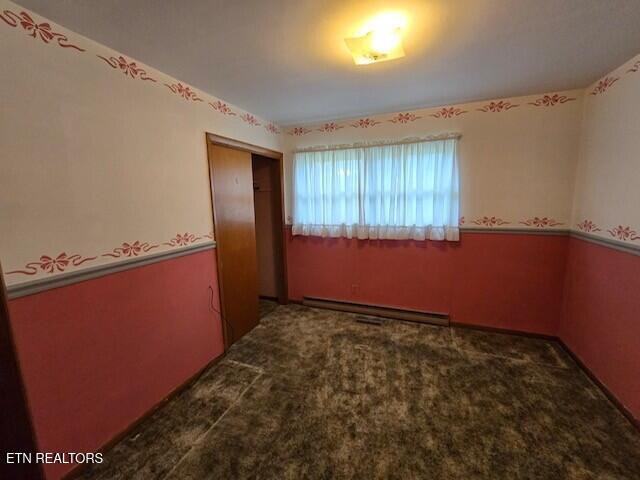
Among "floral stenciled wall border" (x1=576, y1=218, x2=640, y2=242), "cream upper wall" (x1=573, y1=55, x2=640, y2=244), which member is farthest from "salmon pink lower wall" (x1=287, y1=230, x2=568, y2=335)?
"cream upper wall" (x1=573, y1=55, x2=640, y2=244)

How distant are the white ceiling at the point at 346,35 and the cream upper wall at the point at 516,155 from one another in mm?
200

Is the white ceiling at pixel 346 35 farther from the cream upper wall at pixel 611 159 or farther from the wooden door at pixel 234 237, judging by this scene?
the wooden door at pixel 234 237

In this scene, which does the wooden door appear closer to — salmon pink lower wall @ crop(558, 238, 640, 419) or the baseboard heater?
the baseboard heater

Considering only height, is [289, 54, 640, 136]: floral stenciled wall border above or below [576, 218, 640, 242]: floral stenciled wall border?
above

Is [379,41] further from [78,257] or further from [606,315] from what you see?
[606,315]

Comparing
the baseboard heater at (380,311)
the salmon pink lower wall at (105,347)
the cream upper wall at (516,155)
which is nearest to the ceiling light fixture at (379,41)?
the cream upper wall at (516,155)

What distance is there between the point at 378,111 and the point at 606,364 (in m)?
2.69

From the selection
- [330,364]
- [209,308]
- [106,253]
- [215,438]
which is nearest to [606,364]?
[330,364]

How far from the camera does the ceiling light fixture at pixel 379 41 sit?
52.5 inches

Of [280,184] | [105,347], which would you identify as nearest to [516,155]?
[280,184]

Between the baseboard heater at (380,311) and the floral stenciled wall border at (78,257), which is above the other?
the floral stenciled wall border at (78,257)

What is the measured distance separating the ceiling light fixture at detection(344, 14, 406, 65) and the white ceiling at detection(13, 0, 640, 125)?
57 millimetres

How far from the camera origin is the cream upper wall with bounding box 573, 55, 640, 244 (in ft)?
5.43

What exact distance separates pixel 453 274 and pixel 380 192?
44.5 inches
